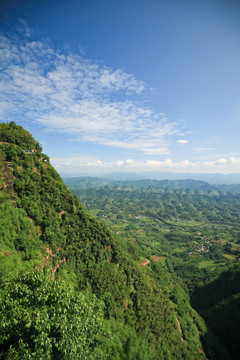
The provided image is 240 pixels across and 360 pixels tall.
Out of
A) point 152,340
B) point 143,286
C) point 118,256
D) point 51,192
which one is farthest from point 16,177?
point 152,340

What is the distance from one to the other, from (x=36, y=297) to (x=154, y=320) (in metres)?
40.0

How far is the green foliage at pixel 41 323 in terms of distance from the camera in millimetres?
8367

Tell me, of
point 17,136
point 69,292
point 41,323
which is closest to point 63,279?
point 69,292

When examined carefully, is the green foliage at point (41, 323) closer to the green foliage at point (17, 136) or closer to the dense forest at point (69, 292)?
the dense forest at point (69, 292)

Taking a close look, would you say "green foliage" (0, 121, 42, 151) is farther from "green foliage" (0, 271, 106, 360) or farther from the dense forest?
"green foliage" (0, 271, 106, 360)

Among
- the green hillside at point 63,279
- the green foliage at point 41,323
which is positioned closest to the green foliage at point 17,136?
the green hillside at point 63,279

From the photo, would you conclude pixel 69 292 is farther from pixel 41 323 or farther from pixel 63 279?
pixel 63 279

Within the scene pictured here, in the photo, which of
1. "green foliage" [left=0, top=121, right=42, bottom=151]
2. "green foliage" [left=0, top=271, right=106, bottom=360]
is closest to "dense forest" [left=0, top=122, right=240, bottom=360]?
"green foliage" [left=0, top=271, right=106, bottom=360]

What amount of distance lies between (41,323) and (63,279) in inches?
836

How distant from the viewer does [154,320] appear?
37625 mm

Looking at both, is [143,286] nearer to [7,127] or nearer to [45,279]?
[45,279]

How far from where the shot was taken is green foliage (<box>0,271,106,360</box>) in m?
8.37

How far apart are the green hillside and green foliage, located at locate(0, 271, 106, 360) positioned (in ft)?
0.18

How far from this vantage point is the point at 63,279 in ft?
89.5
